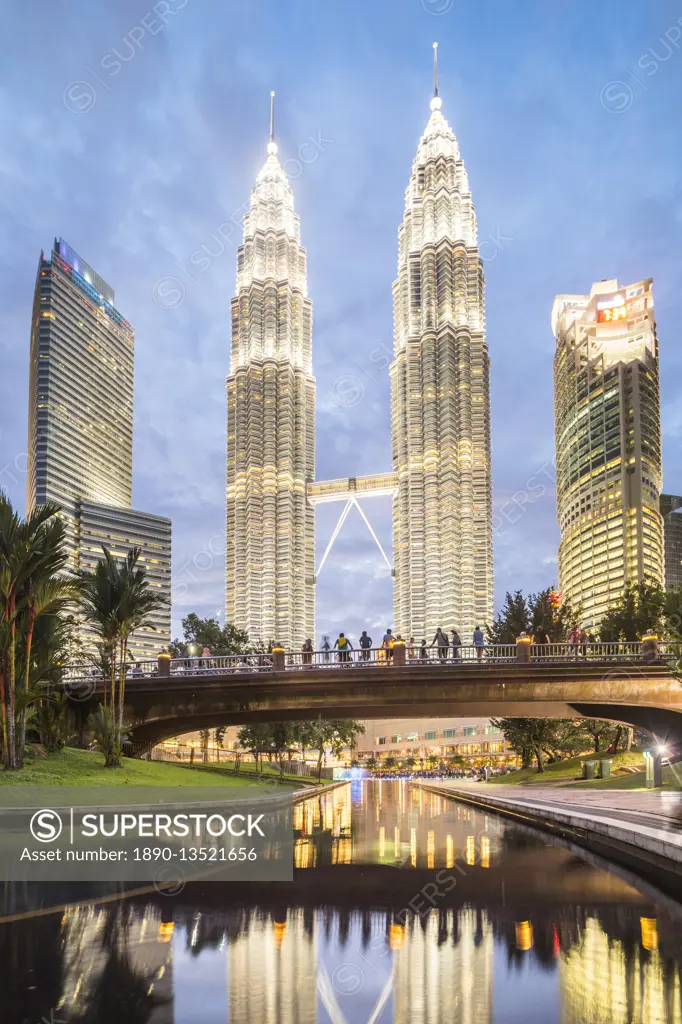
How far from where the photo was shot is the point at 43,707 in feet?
128

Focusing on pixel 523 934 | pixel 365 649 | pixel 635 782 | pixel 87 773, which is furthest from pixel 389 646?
pixel 523 934

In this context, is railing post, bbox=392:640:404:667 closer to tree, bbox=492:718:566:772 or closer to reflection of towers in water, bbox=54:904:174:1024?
tree, bbox=492:718:566:772

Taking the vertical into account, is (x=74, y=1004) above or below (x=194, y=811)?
above

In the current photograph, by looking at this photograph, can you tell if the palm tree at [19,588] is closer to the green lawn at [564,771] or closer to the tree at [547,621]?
the green lawn at [564,771]

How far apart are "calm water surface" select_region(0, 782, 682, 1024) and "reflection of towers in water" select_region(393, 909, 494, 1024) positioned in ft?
0.08

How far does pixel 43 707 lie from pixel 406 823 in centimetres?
1680

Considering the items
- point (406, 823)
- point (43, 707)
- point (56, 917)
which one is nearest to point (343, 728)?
point (43, 707)

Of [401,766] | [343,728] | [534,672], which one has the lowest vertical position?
[401,766]

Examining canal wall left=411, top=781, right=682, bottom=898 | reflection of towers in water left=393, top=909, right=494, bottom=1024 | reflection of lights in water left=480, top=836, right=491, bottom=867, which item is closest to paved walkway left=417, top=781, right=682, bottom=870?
canal wall left=411, top=781, right=682, bottom=898

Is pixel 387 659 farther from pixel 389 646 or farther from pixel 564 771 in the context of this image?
pixel 564 771

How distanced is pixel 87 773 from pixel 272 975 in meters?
25.7

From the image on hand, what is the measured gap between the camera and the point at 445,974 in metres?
9.08

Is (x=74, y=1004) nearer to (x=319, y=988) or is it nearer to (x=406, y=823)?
(x=319, y=988)

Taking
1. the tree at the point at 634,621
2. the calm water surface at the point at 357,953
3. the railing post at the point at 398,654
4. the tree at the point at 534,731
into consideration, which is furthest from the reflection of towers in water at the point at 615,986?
the tree at the point at 634,621
